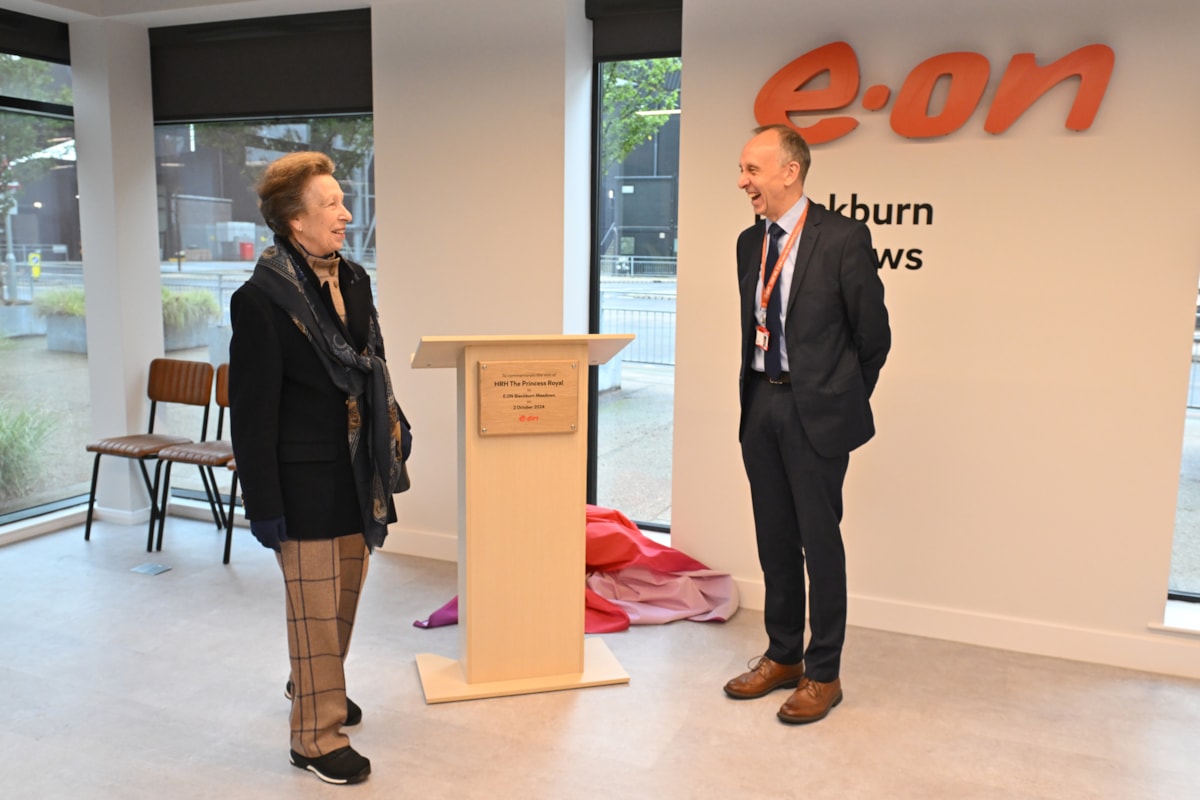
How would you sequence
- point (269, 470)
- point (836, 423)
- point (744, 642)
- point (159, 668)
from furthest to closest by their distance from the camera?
point (744, 642), point (159, 668), point (836, 423), point (269, 470)

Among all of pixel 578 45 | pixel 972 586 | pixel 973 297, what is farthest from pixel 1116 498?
pixel 578 45

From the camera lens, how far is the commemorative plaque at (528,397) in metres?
3.50

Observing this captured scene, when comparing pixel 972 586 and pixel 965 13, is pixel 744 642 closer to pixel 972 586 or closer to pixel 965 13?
pixel 972 586

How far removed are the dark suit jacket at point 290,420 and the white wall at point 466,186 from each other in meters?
2.01

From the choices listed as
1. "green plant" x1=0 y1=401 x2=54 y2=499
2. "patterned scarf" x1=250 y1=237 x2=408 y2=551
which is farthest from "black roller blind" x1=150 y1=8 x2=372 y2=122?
"patterned scarf" x1=250 y1=237 x2=408 y2=551

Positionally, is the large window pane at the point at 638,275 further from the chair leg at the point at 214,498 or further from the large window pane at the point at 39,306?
the large window pane at the point at 39,306

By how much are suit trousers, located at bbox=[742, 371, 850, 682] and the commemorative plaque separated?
0.64 metres

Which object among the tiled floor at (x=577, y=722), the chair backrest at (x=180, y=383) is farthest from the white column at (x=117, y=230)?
the tiled floor at (x=577, y=722)

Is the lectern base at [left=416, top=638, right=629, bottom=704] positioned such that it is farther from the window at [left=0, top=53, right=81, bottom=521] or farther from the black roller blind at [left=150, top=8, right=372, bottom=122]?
the window at [left=0, top=53, right=81, bottom=521]

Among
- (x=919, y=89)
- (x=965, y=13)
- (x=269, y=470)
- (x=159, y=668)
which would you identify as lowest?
(x=159, y=668)

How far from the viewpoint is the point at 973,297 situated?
4145 mm

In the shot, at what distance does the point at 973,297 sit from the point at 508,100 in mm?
2407

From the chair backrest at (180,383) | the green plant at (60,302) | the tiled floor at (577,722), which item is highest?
the green plant at (60,302)

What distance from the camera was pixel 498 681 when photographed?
12.2ft
